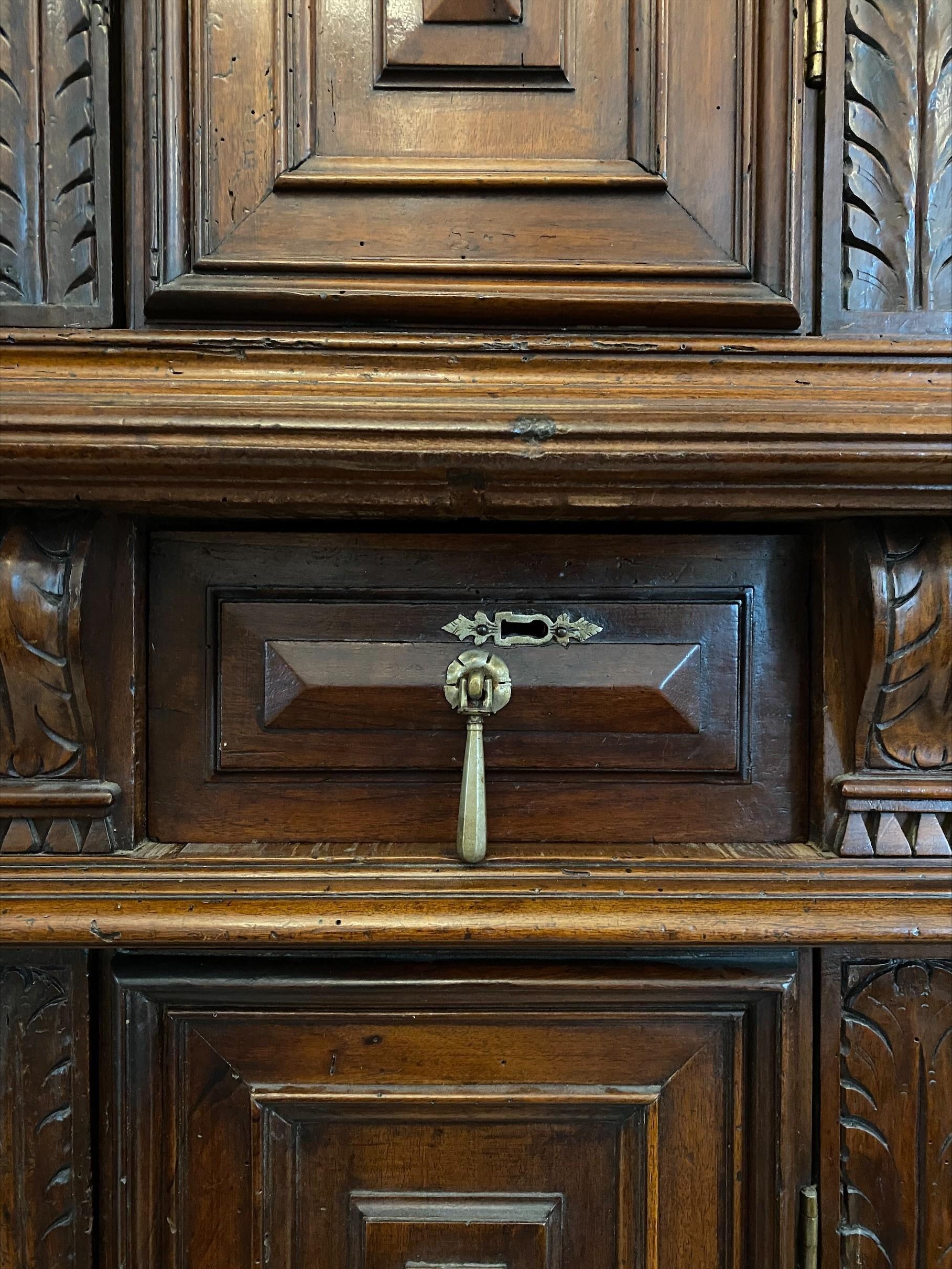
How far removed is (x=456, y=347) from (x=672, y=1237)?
56 cm

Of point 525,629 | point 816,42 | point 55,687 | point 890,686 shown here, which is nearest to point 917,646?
point 890,686

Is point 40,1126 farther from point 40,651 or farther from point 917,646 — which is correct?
point 917,646

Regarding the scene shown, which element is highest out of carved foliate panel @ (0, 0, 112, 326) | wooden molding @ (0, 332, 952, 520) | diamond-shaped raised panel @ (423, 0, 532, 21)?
diamond-shaped raised panel @ (423, 0, 532, 21)

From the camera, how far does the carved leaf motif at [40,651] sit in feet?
1.50

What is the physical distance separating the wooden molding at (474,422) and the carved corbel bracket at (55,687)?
0.04 m

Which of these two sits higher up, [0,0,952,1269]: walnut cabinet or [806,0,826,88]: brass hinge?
[806,0,826,88]: brass hinge

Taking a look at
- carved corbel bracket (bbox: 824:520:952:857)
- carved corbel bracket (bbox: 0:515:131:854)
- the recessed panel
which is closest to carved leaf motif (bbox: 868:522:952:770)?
carved corbel bracket (bbox: 824:520:952:857)

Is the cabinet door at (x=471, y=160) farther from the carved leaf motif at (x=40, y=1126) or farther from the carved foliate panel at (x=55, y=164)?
the carved leaf motif at (x=40, y=1126)

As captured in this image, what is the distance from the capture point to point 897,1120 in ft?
1.59

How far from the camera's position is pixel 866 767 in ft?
1.59

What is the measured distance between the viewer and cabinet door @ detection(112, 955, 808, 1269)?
48 cm

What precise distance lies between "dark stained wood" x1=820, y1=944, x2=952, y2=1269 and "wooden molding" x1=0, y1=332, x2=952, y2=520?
0.98 ft

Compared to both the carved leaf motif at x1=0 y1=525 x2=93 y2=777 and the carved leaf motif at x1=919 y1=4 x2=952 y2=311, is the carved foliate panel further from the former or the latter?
the carved leaf motif at x1=919 y1=4 x2=952 y2=311

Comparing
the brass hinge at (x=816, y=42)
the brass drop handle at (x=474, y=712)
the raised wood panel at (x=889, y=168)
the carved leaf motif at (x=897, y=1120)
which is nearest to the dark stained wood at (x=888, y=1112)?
the carved leaf motif at (x=897, y=1120)
